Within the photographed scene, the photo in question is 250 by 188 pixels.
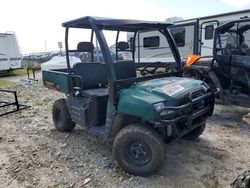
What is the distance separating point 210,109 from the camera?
3.71m

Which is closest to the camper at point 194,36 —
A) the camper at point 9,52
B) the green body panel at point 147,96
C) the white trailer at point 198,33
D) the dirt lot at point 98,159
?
the white trailer at point 198,33

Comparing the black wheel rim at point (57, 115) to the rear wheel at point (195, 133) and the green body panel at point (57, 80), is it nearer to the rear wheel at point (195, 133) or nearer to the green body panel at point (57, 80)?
the green body panel at point (57, 80)

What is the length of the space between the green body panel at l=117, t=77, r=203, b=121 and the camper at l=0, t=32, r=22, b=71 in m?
14.2

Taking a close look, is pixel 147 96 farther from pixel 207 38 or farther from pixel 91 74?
pixel 207 38

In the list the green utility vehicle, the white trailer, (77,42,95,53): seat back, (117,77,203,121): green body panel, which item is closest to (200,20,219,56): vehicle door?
the white trailer

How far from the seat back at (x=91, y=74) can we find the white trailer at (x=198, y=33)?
17.9 ft

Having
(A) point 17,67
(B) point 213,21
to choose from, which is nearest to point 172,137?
(B) point 213,21

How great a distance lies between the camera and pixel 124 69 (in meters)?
3.80

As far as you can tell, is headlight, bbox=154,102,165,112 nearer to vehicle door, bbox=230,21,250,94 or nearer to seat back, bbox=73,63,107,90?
seat back, bbox=73,63,107,90

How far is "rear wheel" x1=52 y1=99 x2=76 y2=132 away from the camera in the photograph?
4.61 meters

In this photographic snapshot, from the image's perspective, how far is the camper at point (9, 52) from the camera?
15.3m

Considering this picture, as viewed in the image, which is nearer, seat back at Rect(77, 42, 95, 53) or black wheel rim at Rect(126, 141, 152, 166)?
black wheel rim at Rect(126, 141, 152, 166)

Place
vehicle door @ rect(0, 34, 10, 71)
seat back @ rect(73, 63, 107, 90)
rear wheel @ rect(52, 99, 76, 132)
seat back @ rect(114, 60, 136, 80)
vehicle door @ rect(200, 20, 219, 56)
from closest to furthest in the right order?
seat back @ rect(114, 60, 136, 80) < seat back @ rect(73, 63, 107, 90) < rear wheel @ rect(52, 99, 76, 132) < vehicle door @ rect(200, 20, 219, 56) < vehicle door @ rect(0, 34, 10, 71)

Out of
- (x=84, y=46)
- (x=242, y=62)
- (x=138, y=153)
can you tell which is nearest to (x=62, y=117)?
(x=84, y=46)
